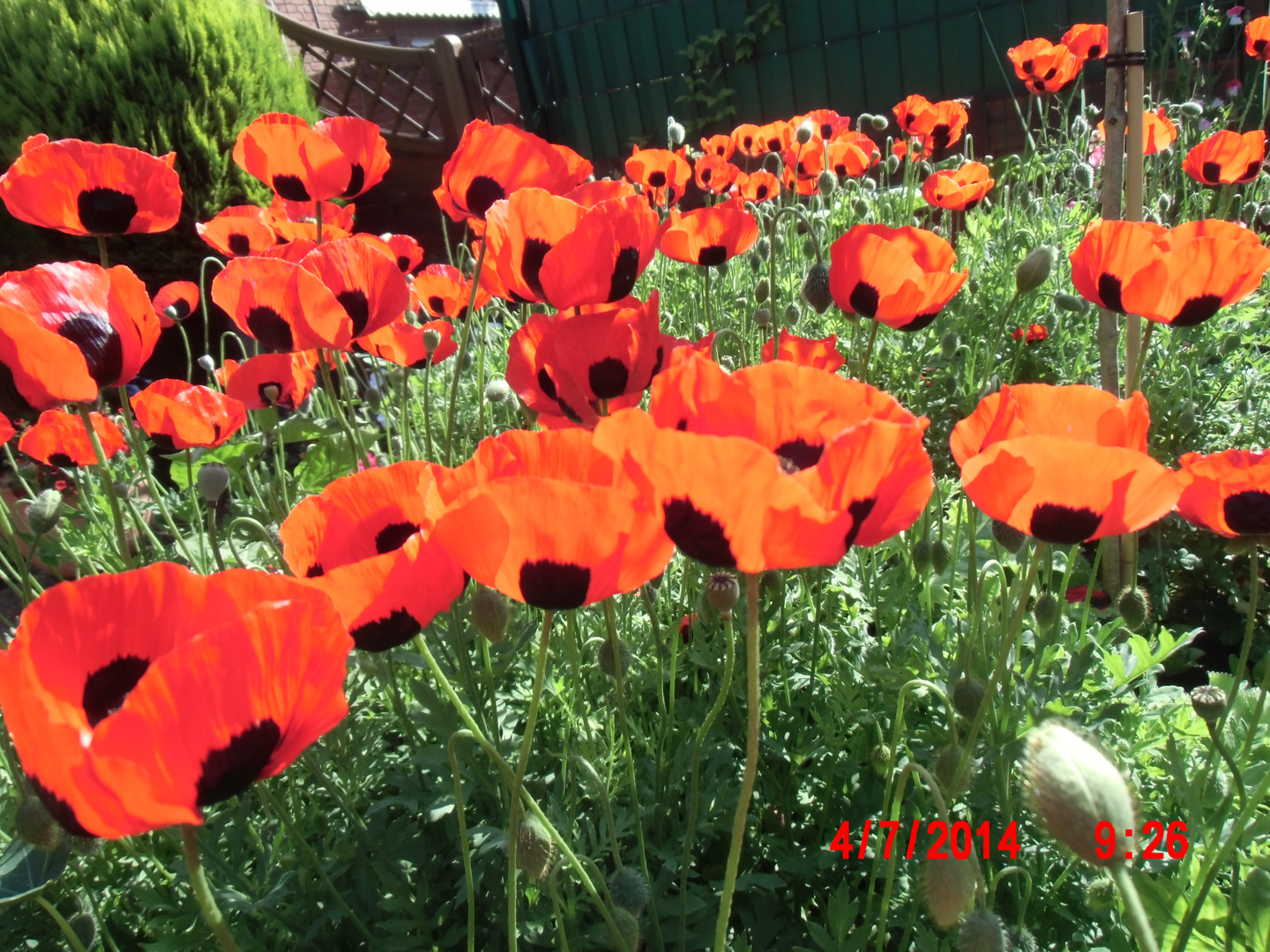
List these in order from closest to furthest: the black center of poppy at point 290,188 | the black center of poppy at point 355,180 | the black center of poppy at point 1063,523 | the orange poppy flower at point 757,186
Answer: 1. the black center of poppy at point 1063,523
2. the black center of poppy at point 290,188
3. the black center of poppy at point 355,180
4. the orange poppy flower at point 757,186

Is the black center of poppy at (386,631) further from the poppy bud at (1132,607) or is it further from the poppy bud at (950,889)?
the poppy bud at (1132,607)

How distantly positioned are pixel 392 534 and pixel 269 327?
72 cm

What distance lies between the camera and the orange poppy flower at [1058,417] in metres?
0.88

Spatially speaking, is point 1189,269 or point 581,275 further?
point 1189,269

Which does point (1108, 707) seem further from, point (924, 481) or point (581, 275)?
point (581, 275)

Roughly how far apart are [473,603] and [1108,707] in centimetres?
108

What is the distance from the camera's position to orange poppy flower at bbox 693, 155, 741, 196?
374 centimetres

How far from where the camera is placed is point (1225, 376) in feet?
9.69

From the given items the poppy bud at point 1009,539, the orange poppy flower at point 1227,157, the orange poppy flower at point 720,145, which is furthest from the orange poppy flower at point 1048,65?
the poppy bud at point 1009,539

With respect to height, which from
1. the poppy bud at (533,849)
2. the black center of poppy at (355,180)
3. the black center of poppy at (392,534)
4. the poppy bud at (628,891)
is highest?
the black center of poppy at (355,180)

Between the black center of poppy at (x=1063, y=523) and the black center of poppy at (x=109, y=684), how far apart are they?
80 centimetres

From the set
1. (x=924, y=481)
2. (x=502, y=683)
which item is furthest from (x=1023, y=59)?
(x=924, y=481)

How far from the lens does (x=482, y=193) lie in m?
1.62

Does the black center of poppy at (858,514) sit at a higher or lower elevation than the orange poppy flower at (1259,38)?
lower
